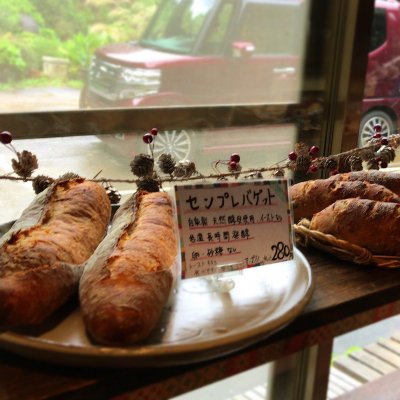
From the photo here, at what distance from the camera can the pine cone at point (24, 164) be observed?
114 cm

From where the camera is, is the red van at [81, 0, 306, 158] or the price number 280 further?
the red van at [81, 0, 306, 158]

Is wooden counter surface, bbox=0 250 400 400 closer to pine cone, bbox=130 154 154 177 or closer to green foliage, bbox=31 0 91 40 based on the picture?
pine cone, bbox=130 154 154 177

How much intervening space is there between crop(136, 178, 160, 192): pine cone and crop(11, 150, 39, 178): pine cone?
0.24 metres

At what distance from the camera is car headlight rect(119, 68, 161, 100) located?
1.94m

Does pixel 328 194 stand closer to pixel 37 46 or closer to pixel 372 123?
pixel 37 46

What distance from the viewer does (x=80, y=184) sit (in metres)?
1.05

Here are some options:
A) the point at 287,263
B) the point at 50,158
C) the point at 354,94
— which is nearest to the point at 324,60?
the point at 354,94

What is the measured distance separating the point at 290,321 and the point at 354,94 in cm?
143

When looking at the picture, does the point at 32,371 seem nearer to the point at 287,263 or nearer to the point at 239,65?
the point at 287,263

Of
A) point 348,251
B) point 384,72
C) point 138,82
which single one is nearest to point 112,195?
point 348,251

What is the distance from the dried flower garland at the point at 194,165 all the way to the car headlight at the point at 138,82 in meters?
0.63

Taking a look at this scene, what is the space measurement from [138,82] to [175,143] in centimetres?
28

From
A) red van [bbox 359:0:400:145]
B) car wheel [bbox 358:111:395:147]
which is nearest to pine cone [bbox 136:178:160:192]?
car wheel [bbox 358:111:395:147]

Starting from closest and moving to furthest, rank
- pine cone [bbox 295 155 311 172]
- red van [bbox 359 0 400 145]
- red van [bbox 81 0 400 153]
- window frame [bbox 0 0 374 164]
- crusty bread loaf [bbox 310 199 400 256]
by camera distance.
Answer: crusty bread loaf [bbox 310 199 400 256] < pine cone [bbox 295 155 311 172] < window frame [bbox 0 0 374 164] < red van [bbox 81 0 400 153] < red van [bbox 359 0 400 145]
